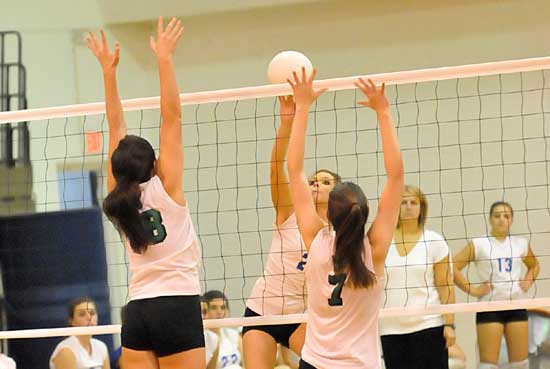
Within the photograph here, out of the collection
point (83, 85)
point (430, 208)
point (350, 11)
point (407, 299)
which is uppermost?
point (350, 11)

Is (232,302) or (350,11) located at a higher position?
(350,11)

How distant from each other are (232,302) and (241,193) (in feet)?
3.34

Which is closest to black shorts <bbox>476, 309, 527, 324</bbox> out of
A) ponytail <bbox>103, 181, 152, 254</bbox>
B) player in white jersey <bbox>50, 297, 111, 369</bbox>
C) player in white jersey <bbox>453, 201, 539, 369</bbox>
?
player in white jersey <bbox>453, 201, 539, 369</bbox>

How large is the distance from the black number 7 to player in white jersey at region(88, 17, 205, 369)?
62 cm

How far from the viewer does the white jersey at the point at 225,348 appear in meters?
7.16

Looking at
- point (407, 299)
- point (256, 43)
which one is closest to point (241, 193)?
point (256, 43)

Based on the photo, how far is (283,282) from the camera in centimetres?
457

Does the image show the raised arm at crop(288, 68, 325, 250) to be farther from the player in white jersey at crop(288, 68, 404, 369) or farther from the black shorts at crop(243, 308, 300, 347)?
the black shorts at crop(243, 308, 300, 347)

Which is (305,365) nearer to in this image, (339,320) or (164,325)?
(339,320)

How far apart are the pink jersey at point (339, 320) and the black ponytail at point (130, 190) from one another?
0.69 meters

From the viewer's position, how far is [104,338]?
8414 mm

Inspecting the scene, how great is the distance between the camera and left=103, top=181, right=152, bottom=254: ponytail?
3.62 m

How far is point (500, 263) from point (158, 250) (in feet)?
12.7

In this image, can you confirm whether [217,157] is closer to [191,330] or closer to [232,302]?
[232,302]
